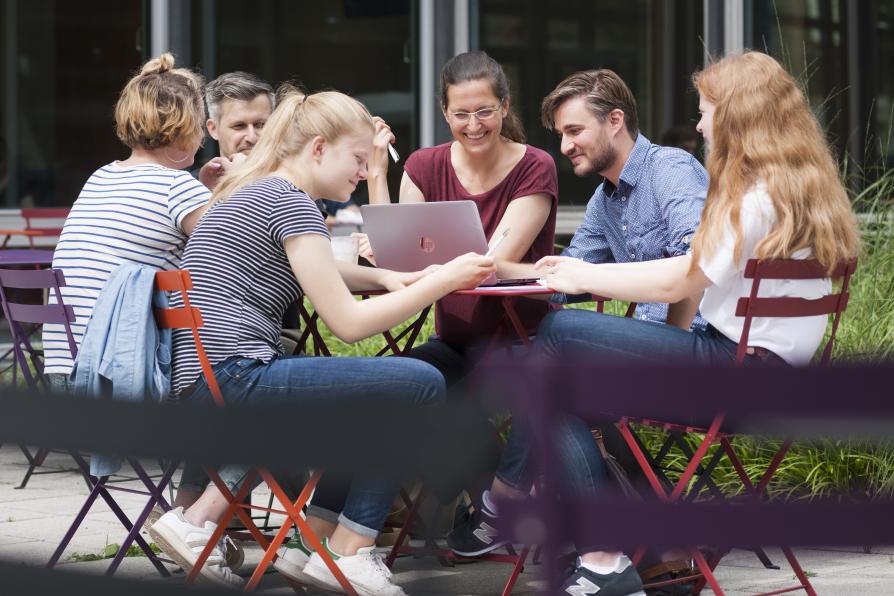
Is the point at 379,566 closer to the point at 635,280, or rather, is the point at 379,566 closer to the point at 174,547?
the point at 174,547

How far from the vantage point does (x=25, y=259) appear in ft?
15.7

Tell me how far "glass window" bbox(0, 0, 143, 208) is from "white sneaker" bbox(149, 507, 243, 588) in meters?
6.30

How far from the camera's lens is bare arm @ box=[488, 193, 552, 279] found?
3.87m

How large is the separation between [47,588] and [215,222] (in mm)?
2260

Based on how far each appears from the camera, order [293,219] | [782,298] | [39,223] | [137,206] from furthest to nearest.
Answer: [39,223] → [137,206] → [293,219] → [782,298]

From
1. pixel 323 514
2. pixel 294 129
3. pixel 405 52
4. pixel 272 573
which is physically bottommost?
pixel 272 573

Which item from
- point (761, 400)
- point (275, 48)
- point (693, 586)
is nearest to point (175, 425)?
point (761, 400)

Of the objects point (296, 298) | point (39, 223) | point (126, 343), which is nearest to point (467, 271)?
point (296, 298)

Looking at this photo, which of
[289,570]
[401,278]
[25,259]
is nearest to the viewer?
[289,570]

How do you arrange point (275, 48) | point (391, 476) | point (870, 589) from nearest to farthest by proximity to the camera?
→ point (391, 476), point (870, 589), point (275, 48)

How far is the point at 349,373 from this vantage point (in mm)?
3061

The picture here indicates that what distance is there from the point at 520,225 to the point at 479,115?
1.18 feet

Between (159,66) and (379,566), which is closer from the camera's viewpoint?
(379,566)

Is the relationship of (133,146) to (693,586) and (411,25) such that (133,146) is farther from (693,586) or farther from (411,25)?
(411,25)
